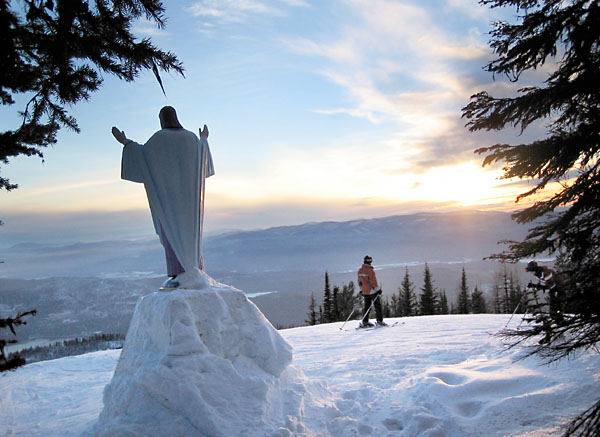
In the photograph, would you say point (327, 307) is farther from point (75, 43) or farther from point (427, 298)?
point (75, 43)

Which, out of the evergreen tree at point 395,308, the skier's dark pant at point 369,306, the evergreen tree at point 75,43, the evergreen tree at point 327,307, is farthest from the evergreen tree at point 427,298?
the evergreen tree at point 75,43

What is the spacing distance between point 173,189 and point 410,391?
15.5 feet

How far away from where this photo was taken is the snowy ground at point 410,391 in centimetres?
425

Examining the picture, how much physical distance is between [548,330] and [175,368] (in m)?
4.04

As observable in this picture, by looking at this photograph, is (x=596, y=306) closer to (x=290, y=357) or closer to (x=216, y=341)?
(x=290, y=357)

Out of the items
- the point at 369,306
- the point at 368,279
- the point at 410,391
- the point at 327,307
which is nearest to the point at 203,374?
the point at 410,391

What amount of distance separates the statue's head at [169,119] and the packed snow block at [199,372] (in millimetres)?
2760

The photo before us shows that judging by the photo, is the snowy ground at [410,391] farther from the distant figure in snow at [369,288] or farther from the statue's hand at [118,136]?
the statue's hand at [118,136]

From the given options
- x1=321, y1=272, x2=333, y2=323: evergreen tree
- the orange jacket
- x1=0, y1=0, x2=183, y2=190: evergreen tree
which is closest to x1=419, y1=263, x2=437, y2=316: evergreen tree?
x1=321, y1=272, x2=333, y2=323: evergreen tree

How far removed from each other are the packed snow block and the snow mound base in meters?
0.01

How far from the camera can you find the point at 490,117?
178 inches

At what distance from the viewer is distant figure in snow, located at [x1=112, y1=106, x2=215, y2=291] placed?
548cm

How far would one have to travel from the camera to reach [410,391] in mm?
5301

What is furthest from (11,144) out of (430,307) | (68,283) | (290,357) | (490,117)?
(68,283)
